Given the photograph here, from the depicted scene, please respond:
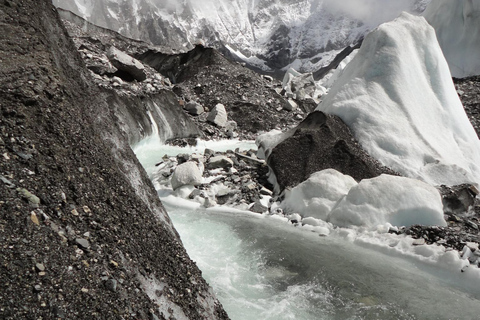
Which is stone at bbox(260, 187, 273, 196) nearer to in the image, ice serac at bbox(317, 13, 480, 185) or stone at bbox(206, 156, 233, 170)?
stone at bbox(206, 156, 233, 170)

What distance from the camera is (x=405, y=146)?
10516mm

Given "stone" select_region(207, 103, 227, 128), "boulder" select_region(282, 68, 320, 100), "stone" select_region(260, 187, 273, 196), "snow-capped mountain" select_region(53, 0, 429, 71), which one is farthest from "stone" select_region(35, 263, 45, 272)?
"snow-capped mountain" select_region(53, 0, 429, 71)

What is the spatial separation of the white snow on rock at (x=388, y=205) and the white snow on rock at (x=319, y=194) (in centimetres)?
27

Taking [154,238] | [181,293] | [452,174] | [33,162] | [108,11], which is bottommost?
[181,293]

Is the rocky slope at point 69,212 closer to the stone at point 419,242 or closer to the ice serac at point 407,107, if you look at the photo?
the stone at point 419,242

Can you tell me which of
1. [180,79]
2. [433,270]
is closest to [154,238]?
[433,270]

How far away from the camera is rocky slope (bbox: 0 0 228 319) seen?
8.81 ft

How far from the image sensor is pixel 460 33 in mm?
25422

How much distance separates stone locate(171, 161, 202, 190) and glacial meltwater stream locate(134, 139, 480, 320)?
70.6 inches

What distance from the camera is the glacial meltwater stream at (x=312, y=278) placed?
16.2 feet

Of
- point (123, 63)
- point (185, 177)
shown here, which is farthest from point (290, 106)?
point (185, 177)

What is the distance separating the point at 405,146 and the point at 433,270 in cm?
524

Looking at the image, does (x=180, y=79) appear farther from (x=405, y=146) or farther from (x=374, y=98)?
(x=405, y=146)

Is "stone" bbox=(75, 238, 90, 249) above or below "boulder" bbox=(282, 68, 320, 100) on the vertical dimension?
below
